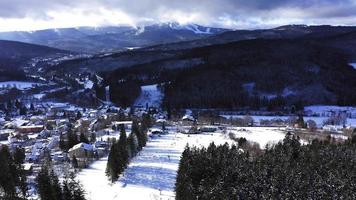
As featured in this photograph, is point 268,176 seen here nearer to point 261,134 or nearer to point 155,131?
point 261,134

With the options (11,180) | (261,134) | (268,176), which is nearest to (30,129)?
(261,134)

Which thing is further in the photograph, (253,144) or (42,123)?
(42,123)

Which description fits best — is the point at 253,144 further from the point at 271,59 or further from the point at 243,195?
the point at 271,59

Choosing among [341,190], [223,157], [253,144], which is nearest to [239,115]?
[253,144]

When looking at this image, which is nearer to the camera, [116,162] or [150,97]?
[116,162]

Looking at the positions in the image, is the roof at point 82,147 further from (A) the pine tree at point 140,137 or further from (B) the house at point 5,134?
(B) the house at point 5,134

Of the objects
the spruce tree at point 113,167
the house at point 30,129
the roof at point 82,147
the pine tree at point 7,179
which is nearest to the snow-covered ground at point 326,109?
the house at point 30,129
